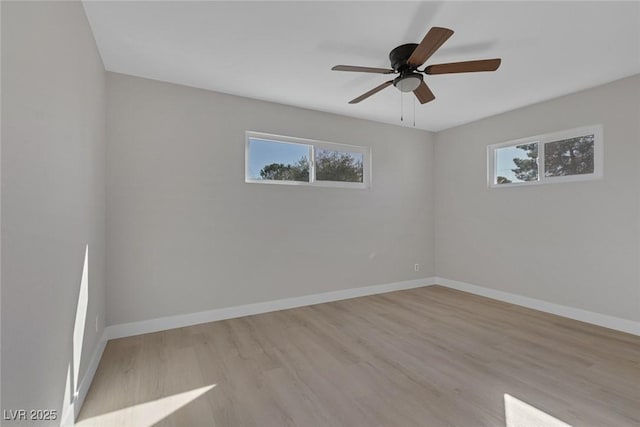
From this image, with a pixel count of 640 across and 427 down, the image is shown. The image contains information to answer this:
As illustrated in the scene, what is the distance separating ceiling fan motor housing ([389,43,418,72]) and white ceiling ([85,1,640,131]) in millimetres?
106

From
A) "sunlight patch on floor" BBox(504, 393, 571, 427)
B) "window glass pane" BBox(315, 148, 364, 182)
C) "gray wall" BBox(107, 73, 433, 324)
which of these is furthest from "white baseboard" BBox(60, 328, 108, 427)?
"window glass pane" BBox(315, 148, 364, 182)

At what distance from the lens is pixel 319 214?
3842mm

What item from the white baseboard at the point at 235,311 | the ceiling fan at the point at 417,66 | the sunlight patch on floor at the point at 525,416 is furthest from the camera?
the white baseboard at the point at 235,311

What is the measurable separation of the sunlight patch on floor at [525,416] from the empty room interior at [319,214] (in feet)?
0.05

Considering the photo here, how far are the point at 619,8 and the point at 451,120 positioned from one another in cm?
236

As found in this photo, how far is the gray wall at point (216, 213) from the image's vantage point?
2.78 meters

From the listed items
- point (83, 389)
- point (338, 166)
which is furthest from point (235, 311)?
point (338, 166)

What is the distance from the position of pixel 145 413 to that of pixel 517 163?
15.6 ft

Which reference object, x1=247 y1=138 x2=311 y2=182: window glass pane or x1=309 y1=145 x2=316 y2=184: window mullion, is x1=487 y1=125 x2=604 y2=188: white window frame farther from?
x1=247 y1=138 x2=311 y2=182: window glass pane

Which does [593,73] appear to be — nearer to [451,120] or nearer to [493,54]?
[493,54]

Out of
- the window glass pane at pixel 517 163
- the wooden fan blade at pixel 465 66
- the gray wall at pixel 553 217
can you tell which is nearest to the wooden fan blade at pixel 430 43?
the wooden fan blade at pixel 465 66

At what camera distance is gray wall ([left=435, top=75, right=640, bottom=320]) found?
2883 millimetres

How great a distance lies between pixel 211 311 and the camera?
3141mm

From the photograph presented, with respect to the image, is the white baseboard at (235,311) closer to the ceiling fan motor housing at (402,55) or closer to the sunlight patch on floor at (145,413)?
the sunlight patch on floor at (145,413)
